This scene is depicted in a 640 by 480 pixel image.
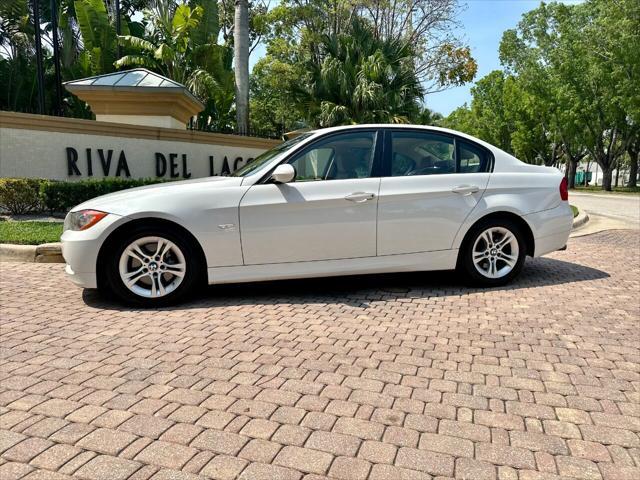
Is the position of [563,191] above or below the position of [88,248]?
above

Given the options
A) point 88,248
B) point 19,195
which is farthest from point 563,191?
point 19,195

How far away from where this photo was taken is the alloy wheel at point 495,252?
5262 millimetres

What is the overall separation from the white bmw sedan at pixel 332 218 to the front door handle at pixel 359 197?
1 cm

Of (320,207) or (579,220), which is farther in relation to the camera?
(579,220)

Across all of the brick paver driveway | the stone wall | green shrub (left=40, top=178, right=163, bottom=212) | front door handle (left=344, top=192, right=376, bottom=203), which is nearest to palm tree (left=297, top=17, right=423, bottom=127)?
the stone wall

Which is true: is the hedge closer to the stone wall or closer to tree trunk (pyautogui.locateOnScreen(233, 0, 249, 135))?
the stone wall

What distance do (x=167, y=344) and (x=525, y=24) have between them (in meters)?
48.9

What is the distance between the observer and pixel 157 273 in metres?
4.51

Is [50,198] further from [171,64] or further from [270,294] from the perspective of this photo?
[171,64]

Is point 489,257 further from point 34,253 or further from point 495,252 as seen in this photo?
point 34,253

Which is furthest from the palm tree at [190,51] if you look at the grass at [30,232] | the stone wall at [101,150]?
the grass at [30,232]

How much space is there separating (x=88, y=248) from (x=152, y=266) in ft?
1.81

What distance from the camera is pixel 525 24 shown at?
145 ft

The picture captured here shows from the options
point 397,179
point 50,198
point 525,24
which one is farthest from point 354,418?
point 525,24
